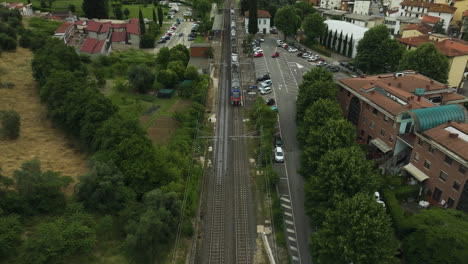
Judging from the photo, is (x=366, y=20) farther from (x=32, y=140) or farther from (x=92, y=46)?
(x=32, y=140)

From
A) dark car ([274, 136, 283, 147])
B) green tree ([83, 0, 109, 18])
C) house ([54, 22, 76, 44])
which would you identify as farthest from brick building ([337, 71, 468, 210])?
green tree ([83, 0, 109, 18])

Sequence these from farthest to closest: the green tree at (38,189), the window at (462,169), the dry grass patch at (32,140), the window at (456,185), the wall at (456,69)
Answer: the wall at (456,69) < the dry grass patch at (32,140) < the window at (456,185) < the window at (462,169) < the green tree at (38,189)

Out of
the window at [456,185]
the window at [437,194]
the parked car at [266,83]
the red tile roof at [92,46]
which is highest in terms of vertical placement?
the red tile roof at [92,46]

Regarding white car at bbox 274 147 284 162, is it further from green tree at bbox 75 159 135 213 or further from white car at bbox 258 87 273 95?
green tree at bbox 75 159 135 213

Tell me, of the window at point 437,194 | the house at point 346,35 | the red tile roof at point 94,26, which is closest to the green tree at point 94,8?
the red tile roof at point 94,26

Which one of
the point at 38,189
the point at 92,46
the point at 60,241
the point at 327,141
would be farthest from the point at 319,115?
the point at 92,46

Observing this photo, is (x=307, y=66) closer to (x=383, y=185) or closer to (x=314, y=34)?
(x=314, y=34)

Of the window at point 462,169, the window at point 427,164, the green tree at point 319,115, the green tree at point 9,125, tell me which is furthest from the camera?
the green tree at point 9,125

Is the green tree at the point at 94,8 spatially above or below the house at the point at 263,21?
above

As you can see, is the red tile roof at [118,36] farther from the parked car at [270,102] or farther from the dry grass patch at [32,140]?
the parked car at [270,102]
